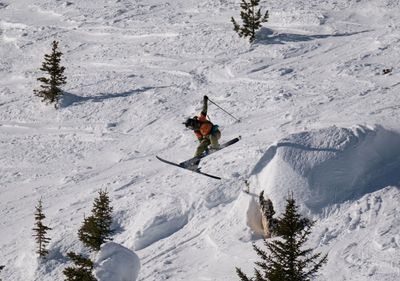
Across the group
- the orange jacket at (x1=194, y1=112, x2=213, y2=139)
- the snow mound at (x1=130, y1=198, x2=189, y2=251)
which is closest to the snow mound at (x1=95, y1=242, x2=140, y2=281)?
the snow mound at (x1=130, y1=198, x2=189, y2=251)

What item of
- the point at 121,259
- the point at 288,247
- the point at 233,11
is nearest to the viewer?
the point at 288,247

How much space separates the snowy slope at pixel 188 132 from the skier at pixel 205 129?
159 centimetres

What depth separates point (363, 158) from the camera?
17.8 meters

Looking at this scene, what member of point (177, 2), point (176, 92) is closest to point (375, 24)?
point (176, 92)

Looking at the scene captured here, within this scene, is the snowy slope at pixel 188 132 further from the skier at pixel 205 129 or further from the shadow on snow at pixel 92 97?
the skier at pixel 205 129

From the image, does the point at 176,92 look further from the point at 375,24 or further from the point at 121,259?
the point at 121,259

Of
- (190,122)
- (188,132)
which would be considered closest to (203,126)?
(190,122)

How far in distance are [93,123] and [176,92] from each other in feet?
16.0

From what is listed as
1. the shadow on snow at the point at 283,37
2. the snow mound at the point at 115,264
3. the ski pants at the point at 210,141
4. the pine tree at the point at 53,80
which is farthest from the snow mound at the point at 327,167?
the shadow on snow at the point at 283,37

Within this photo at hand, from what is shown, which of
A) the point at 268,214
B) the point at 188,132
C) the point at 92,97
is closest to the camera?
the point at 268,214

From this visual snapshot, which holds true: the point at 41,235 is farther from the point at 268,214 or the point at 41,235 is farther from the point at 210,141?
the point at 268,214

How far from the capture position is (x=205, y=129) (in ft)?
59.7

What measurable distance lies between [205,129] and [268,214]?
3.51 meters

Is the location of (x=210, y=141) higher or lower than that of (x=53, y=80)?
higher
